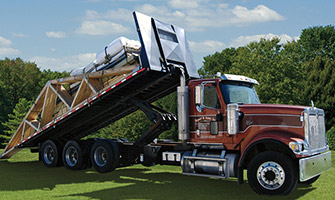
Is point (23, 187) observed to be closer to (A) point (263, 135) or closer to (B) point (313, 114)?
(A) point (263, 135)

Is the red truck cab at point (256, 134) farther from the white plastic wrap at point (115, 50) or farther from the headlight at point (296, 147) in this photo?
the white plastic wrap at point (115, 50)

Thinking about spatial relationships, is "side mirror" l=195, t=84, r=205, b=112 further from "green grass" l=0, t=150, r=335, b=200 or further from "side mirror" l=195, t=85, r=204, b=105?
"green grass" l=0, t=150, r=335, b=200

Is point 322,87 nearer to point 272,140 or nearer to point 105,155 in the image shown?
point 105,155

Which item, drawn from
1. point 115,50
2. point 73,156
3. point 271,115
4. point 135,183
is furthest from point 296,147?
point 73,156

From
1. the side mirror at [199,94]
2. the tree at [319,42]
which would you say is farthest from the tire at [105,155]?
the tree at [319,42]

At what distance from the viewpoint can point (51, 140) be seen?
14.0 m

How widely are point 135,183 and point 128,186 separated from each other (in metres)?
0.53

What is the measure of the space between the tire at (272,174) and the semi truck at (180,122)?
22 millimetres

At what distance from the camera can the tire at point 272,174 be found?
799cm

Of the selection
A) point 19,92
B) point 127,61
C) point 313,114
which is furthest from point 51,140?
point 19,92

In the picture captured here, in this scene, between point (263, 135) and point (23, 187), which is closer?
point (263, 135)

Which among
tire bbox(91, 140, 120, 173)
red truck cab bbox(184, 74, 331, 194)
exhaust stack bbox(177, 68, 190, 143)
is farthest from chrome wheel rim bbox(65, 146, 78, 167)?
red truck cab bbox(184, 74, 331, 194)

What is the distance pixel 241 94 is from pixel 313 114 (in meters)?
1.88

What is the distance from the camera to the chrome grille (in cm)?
837
